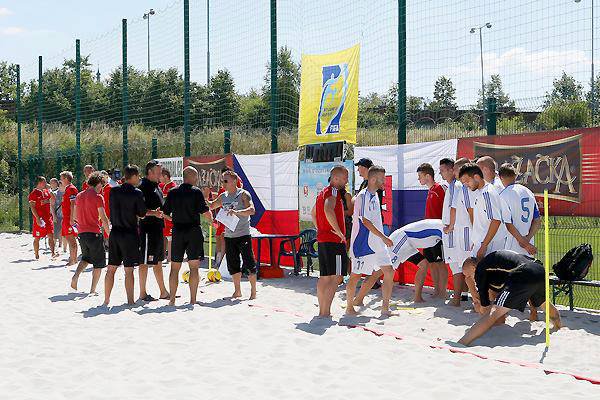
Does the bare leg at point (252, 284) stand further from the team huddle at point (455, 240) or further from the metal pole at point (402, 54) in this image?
the metal pole at point (402, 54)

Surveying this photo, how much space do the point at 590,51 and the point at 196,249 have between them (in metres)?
4.77

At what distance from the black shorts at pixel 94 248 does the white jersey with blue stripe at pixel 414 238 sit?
3910 mm

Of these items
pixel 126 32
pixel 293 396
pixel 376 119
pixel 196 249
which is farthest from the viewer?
pixel 126 32

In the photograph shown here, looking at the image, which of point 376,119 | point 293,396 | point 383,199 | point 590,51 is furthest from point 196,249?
point 590,51

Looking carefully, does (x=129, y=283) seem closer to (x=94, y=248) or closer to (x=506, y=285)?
(x=94, y=248)

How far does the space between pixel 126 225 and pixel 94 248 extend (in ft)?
4.53

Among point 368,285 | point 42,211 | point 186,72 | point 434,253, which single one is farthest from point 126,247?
point 42,211

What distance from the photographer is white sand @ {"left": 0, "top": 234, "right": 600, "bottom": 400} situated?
542cm

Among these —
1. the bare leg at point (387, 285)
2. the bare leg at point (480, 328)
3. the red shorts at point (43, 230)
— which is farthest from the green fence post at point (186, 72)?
the bare leg at point (480, 328)

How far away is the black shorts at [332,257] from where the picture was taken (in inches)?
324

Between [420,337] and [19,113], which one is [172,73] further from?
[420,337]

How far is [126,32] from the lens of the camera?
55.5 feet

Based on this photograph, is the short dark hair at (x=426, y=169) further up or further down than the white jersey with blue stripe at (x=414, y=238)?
further up

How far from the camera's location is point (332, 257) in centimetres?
821
